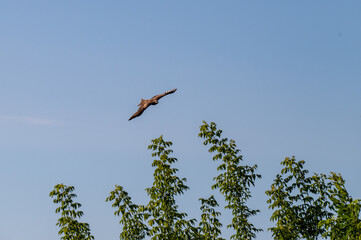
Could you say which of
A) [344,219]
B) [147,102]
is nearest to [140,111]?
[147,102]

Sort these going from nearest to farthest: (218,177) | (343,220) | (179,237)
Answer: (343,220)
(179,237)
(218,177)

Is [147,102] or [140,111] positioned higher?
[147,102]

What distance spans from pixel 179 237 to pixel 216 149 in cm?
348

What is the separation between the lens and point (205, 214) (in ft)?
70.4

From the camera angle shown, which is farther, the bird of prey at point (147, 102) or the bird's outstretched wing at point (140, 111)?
the bird of prey at point (147, 102)

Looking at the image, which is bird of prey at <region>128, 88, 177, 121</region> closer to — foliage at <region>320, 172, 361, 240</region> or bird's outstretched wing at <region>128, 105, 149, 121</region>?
bird's outstretched wing at <region>128, 105, 149, 121</region>

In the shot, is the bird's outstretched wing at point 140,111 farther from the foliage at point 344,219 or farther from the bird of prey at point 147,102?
the foliage at point 344,219

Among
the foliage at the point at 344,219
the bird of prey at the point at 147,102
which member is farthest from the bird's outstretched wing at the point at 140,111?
the foliage at the point at 344,219

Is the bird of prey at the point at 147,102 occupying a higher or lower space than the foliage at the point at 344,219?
higher

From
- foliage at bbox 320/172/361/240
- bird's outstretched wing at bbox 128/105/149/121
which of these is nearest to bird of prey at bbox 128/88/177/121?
bird's outstretched wing at bbox 128/105/149/121

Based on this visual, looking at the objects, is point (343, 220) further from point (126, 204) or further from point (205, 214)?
point (126, 204)

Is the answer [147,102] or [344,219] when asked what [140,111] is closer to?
[147,102]

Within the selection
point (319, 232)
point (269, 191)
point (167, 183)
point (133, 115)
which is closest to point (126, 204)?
point (167, 183)

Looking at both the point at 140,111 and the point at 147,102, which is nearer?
the point at 140,111
